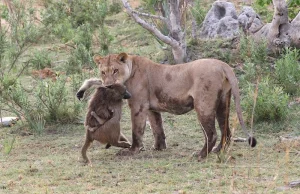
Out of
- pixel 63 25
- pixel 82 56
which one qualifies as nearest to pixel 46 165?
pixel 82 56

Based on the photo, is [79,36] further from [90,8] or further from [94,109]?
[94,109]

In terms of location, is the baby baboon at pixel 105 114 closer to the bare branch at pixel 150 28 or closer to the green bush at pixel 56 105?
the green bush at pixel 56 105

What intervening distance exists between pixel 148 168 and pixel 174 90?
3.52 feet

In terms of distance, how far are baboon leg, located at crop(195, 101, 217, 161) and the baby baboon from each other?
84cm

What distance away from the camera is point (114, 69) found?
25.8ft

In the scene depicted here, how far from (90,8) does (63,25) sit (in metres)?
0.95

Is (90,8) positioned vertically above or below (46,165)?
above

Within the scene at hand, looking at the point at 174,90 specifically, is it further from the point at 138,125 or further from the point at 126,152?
the point at 126,152

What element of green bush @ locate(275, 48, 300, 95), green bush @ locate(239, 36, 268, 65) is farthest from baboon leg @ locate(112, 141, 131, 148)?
green bush @ locate(239, 36, 268, 65)

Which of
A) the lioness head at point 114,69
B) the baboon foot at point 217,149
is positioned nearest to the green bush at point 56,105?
the lioness head at point 114,69

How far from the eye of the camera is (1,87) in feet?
32.4

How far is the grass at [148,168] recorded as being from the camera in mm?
6285

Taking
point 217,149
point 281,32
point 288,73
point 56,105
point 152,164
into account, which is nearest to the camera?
point 152,164

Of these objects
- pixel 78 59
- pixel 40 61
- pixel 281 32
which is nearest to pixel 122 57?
pixel 281 32
